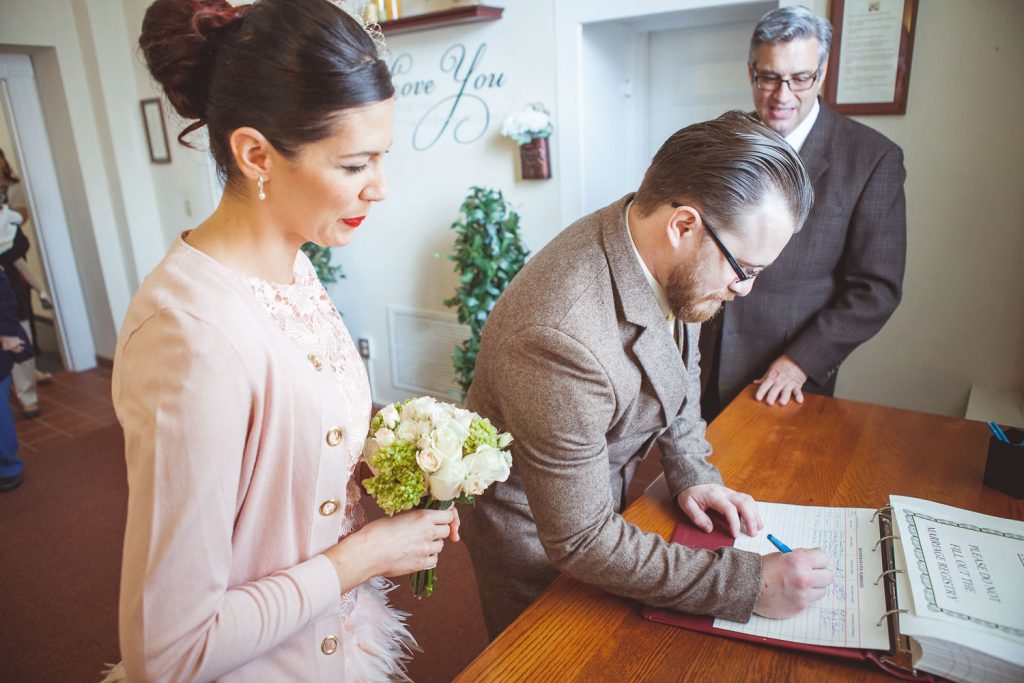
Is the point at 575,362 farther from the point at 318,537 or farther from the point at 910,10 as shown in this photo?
the point at 910,10

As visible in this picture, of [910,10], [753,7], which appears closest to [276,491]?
[910,10]

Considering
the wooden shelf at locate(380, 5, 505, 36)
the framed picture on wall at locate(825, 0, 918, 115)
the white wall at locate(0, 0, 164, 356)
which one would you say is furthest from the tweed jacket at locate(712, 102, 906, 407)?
the white wall at locate(0, 0, 164, 356)

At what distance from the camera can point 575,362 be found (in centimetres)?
→ 110

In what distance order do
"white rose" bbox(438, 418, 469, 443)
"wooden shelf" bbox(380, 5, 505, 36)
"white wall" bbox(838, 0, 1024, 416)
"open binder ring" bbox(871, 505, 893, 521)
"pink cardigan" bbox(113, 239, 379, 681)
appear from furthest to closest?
"wooden shelf" bbox(380, 5, 505, 36)
"white wall" bbox(838, 0, 1024, 416)
"open binder ring" bbox(871, 505, 893, 521)
"white rose" bbox(438, 418, 469, 443)
"pink cardigan" bbox(113, 239, 379, 681)

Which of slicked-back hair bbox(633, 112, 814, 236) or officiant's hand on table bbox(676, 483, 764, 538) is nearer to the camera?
slicked-back hair bbox(633, 112, 814, 236)

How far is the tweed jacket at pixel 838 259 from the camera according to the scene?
2090 mm

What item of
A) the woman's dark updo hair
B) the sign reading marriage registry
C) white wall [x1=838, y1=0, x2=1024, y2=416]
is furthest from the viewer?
the sign reading marriage registry

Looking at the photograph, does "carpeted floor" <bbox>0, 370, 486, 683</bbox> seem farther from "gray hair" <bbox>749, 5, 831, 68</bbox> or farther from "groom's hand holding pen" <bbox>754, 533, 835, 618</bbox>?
"gray hair" <bbox>749, 5, 831, 68</bbox>

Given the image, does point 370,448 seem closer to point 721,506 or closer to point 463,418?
point 463,418

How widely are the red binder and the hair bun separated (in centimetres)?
106

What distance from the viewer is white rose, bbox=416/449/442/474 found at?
999mm

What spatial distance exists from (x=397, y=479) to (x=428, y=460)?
2.4 inches

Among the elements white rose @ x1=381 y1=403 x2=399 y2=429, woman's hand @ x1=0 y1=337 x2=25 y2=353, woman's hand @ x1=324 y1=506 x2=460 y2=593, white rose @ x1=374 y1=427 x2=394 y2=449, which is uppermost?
white rose @ x1=381 y1=403 x2=399 y2=429

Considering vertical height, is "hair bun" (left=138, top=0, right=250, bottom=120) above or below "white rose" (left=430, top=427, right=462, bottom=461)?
above
